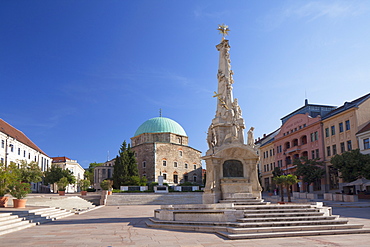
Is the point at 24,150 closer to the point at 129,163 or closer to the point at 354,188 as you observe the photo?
the point at 129,163

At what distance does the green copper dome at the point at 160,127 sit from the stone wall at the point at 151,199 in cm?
3030

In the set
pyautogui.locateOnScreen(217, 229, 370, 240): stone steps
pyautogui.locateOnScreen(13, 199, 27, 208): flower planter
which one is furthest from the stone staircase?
pyautogui.locateOnScreen(217, 229, 370, 240): stone steps

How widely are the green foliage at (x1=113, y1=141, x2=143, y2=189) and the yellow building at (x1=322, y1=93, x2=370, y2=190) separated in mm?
28383

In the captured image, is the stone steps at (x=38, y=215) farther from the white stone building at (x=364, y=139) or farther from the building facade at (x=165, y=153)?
the building facade at (x=165, y=153)

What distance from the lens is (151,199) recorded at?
37.6 metres

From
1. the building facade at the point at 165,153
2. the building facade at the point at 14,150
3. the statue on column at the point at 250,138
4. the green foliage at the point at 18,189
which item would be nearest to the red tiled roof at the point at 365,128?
the statue on column at the point at 250,138

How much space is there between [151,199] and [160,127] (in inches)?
1277

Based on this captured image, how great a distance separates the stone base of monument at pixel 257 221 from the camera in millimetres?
10900

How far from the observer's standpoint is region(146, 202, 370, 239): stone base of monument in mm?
10900

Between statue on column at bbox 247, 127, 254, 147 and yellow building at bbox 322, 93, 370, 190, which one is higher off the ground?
yellow building at bbox 322, 93, 370, 190

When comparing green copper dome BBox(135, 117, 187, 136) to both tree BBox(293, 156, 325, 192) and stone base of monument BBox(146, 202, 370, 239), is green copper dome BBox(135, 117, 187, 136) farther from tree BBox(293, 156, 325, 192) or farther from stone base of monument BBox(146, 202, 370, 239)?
stone base of monument BBox(146, 202, 370, 239)

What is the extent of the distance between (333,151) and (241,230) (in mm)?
34771

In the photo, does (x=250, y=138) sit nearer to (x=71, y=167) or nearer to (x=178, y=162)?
(x=178, y=162)

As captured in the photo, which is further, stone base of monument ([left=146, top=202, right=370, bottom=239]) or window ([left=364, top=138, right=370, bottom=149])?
window ([left=364, top=138, right=370, bottom=149])
